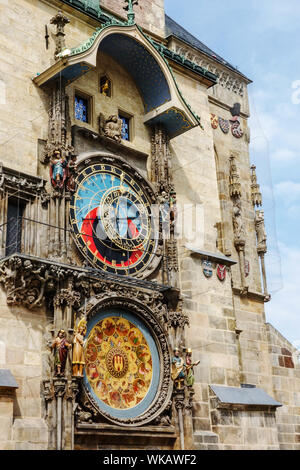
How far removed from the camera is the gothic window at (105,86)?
44.9ft

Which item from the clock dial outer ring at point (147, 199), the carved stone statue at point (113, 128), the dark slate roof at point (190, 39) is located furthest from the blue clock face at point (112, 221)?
the dark slate roof at point (190, 39)

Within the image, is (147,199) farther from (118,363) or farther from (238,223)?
(238,223)

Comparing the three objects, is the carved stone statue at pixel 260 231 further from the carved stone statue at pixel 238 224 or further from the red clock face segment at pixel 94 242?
the red clock face segment at pixel 94 242

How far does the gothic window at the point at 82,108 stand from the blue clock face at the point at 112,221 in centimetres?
107

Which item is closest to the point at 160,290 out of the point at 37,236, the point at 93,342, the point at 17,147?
the point at 93,342

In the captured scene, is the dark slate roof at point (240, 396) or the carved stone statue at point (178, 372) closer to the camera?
the carved stone statue at point (178, 372)

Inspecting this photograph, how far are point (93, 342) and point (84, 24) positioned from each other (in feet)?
21.7

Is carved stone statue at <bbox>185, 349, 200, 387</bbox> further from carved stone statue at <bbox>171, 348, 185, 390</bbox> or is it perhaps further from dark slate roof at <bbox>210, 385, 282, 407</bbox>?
dark slate roof at <bbox>210, 385, 282, 407</bbox>

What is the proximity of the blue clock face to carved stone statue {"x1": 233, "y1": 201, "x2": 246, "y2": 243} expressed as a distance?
4.57 meters

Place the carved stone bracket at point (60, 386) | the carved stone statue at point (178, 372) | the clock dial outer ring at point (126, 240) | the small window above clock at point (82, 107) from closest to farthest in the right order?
the carved stone bracket at point (60, 386) → the carved stone statue at point (178, 372) → the clock dial outer ring at point (126, 240) → the small window above clock at point (82, 107)

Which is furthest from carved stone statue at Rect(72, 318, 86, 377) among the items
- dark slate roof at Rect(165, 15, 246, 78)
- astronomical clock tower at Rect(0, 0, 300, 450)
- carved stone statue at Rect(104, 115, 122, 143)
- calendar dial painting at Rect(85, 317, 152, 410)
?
dark slate roof at Rect(165, 15, 246, 78)

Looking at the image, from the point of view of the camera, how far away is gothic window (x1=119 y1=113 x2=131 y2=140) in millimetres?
14047

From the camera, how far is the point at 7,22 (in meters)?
12.3

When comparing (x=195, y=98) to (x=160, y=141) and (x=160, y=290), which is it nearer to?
(x=160, y=141)
